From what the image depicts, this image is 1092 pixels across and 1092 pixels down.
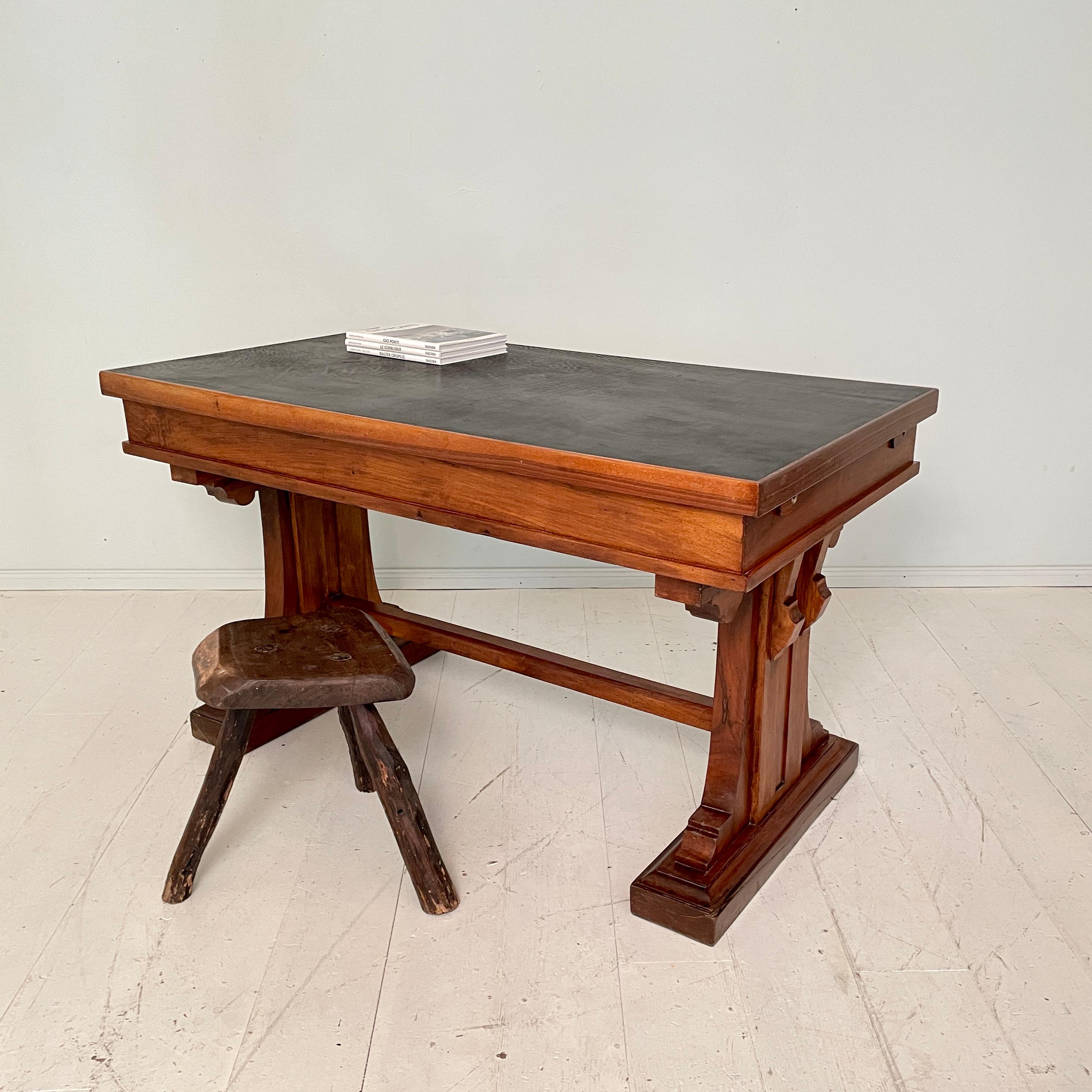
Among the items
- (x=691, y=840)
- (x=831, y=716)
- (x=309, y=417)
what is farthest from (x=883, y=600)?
(x=309, y=417)

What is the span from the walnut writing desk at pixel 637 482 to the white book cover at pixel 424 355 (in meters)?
0.03

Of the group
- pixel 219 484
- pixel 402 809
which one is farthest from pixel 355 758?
pixel 219 484

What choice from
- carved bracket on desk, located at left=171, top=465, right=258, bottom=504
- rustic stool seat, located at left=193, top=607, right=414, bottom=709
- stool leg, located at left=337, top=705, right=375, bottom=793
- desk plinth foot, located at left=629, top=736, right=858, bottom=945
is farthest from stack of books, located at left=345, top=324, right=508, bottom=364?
desk plinth foot, located at left=629, top=736, right=858, bottom=945

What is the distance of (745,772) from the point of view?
211cm

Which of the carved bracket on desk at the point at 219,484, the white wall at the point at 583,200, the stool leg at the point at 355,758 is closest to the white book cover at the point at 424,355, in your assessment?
the carved bracket on desk at the point at 219,484

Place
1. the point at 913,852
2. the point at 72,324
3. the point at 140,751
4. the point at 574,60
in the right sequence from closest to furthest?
the point at 913,852 < the point at 140,751 < the point at 574,60 < the point at 72,324

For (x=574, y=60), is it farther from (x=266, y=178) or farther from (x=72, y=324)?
(x=72, y=324)

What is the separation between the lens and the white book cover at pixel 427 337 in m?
2.46

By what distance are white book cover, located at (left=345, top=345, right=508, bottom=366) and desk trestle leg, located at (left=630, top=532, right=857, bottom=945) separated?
88 centimetres

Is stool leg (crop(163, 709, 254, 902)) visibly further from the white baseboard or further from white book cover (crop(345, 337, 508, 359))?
the white baseboard

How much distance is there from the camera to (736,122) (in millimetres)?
3262

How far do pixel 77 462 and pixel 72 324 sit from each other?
448mm

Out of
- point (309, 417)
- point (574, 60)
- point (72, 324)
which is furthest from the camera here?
point (72, 324)

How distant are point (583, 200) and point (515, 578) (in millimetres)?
1226
